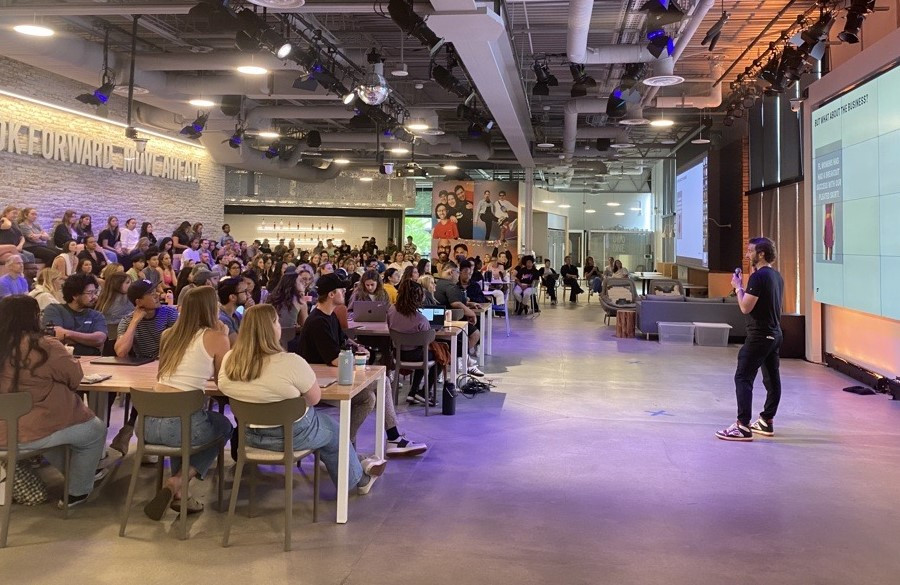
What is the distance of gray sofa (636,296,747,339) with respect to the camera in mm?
11586

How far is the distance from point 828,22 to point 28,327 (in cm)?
787

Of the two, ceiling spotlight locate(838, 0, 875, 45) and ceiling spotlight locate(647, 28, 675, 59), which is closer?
ceiling spotlight locate(838, 0, 875, 45)

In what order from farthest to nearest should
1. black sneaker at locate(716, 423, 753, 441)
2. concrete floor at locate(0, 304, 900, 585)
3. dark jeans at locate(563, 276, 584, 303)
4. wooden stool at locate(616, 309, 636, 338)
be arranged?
dark jeans at locate(563, 276, 584, 303) → wooden stool at locate(616, 309, 636, 338) → black sneaker at locate(716, 423, 753, 441) → concrete floor at locate(0, 304, 900, 585)

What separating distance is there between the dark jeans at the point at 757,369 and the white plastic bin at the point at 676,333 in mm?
5889

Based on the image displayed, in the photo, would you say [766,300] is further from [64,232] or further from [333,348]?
[64,232]

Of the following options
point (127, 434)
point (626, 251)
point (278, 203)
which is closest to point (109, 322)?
point (127, 434)

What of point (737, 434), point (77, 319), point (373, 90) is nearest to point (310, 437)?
point (77, 319)

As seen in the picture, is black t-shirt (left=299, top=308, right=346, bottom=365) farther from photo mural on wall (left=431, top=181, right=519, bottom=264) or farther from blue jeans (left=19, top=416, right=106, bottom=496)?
photo mural on wall (left=431, top=181, right=519, bottom=264)

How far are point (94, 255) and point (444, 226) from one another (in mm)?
11919

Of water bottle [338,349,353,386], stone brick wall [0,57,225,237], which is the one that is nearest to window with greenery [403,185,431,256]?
stone brick wall [0,57,225,237]

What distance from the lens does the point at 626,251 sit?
27.8 m

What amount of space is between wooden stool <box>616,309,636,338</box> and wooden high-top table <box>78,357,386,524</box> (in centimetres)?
835

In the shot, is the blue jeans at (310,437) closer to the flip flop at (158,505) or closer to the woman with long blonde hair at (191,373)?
the woman with long blonde hair at (191,373)

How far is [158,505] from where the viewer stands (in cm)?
373
